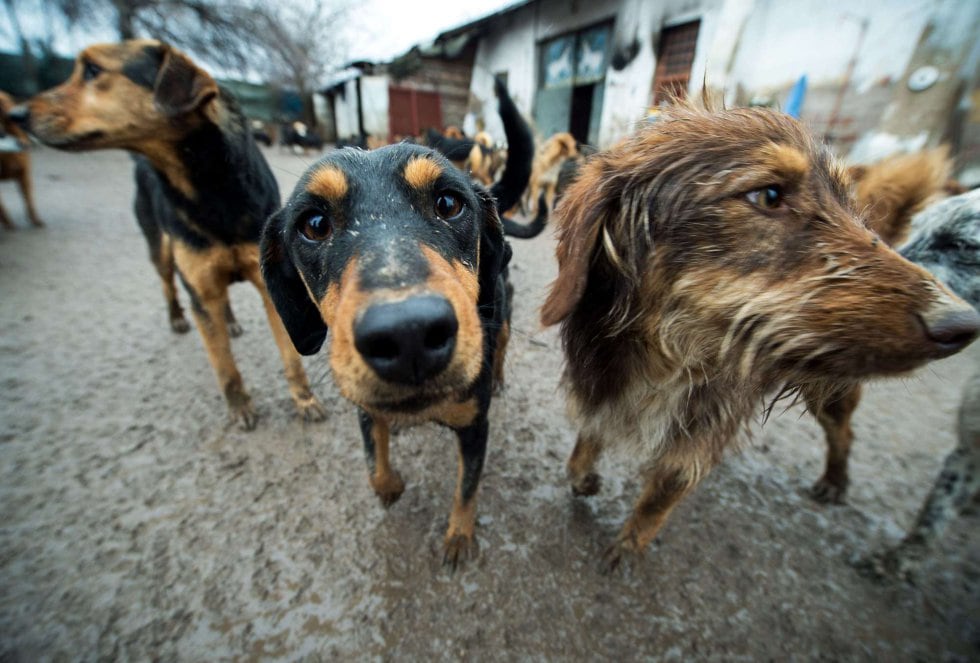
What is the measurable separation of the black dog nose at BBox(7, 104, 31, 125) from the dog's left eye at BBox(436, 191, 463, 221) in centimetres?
307

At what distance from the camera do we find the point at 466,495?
2027 millimetres

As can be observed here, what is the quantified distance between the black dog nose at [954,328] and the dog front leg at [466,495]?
1.58m

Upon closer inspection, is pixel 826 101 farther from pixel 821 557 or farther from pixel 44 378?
pixel 44 378

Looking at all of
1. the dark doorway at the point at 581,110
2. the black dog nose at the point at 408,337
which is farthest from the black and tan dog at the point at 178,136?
the dark doorway at the point at 581,110

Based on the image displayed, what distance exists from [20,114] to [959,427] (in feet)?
19.3

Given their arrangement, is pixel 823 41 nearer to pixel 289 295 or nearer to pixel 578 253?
pixel 578 253

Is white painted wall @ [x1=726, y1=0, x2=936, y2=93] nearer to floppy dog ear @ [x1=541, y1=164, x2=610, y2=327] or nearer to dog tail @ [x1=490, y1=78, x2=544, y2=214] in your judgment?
dog tail @ [x1=490, y1=78, x2=544, y2=214]

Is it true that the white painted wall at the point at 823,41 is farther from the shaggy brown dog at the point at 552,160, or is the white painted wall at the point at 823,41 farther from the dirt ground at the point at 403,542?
the dirt ground at the point at 403,542

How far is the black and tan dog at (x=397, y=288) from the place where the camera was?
1063mm

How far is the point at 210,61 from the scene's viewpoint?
2294 centimetres

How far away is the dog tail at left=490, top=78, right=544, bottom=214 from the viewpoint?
2.87 m

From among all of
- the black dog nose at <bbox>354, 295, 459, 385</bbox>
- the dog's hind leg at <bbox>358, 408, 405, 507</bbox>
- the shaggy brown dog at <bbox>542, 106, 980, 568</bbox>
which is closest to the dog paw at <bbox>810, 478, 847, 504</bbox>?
the shaggy brown dog at <bbox>542, 106, 980, 568</bbox>

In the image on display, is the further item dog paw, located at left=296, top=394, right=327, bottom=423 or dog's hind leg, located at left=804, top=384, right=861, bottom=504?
dog paw, located at left=296, top=394, right=327, bottom=423

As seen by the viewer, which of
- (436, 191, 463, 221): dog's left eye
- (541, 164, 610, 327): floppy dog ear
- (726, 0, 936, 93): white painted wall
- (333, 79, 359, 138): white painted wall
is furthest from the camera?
(333, 79, 359, 138): white painted wall
